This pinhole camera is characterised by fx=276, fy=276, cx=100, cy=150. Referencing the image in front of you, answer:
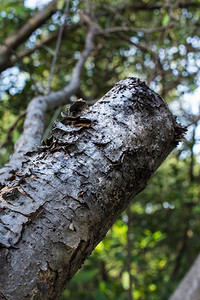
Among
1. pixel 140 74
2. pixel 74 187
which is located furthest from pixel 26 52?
pixel 74 187

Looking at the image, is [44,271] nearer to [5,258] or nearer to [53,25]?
[5,258]

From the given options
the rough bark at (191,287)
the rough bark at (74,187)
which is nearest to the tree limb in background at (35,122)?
the rough bark at (74,187)

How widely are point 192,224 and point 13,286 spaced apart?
3.84 m

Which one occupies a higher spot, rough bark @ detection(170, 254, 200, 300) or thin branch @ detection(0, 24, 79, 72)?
thin branch @ detection(0, 24, 79, 72)

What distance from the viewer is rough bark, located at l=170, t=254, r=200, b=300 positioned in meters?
2.47

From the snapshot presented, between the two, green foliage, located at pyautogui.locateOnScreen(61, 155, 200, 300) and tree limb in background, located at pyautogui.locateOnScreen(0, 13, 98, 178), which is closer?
tree limb in background, located at pyautogui.locateOnScreen(0, 13, 98, 178)

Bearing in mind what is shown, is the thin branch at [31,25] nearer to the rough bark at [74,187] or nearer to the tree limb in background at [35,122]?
the tree limb in background at [35,122]

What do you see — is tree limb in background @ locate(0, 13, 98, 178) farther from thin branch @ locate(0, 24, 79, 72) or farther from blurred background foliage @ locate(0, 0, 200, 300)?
blurred background foliage @ locate(0, 0, 200, 300)

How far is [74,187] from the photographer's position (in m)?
0.63

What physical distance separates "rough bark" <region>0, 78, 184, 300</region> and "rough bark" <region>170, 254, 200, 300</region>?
7.12ft

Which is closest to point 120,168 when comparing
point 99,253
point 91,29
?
point 99,253

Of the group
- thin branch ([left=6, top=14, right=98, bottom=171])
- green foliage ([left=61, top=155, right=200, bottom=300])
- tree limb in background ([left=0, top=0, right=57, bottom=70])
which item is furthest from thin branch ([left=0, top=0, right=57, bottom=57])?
green foliage ([left=61, top=155, right=200, bottom=300])

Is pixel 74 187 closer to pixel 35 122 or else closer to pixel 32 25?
pixel 35 122

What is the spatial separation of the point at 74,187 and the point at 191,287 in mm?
2391
